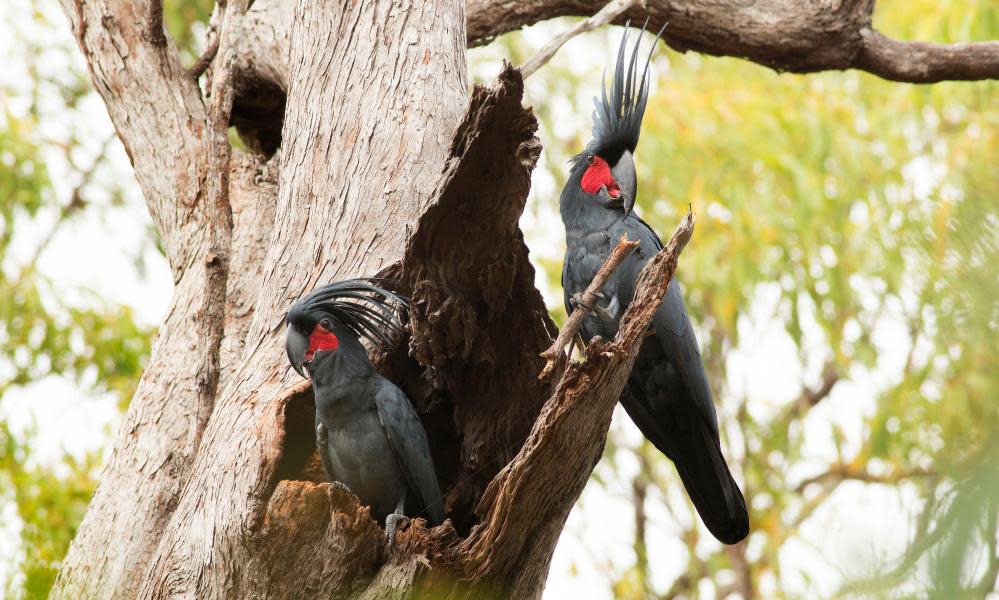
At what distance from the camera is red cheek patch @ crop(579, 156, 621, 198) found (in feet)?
12.0

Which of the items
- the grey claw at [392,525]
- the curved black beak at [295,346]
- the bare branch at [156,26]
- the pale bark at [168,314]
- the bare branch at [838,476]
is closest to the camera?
the grey claw at [392,525]

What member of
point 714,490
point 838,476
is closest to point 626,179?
point 714,490

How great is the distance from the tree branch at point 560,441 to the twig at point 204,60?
2.47 metres

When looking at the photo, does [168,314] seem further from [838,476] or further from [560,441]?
[838,476]

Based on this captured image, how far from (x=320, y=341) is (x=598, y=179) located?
1185 millimetres

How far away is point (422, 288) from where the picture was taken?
2.97 m

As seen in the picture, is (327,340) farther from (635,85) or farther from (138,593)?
(635,85)

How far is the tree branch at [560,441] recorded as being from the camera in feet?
8.19

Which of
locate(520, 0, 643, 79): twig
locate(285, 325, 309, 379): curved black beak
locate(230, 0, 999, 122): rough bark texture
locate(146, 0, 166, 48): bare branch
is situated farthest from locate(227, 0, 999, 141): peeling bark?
locate(285, 325, 309, 379): curved black beak

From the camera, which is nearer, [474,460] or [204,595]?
[204,595]

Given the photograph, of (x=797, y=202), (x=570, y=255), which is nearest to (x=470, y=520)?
(x=570, y=255)

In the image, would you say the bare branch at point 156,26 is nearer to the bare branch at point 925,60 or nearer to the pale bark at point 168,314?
the pale bark at point 168,314

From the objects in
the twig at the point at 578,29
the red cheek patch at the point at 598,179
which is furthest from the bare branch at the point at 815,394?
the red cheek patch at the point at 598,179

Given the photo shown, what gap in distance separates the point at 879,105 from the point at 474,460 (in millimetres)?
5445
